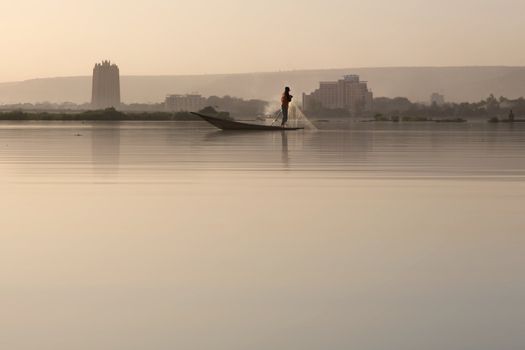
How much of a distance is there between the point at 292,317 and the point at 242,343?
1.80ft

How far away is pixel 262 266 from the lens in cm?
669

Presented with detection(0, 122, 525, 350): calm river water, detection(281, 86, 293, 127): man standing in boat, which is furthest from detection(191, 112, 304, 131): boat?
detection(0, 122, 525, 350): calm river water

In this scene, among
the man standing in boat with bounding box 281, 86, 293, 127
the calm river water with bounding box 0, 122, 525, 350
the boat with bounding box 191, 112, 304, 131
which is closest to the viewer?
the calm river water with bounding box 0, 122, 525, 350

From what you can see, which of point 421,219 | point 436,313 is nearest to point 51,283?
point 436,313

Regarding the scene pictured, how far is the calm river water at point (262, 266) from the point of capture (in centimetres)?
482

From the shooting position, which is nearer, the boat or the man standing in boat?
the man standing in boat

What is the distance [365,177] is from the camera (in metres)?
15.5

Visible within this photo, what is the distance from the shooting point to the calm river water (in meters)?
4.82

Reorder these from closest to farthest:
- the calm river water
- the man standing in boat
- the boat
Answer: the calm river water
the man standing in boat
the boat

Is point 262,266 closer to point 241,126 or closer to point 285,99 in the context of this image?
point 285,99

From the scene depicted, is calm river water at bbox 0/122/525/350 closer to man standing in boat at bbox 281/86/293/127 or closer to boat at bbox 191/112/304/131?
man standing in boat at bbox 281/86/293/127

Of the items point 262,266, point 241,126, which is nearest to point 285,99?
point 241,126

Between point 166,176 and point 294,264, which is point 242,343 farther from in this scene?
point 166,176

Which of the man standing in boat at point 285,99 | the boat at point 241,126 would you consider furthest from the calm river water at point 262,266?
the boat at point 241,126
